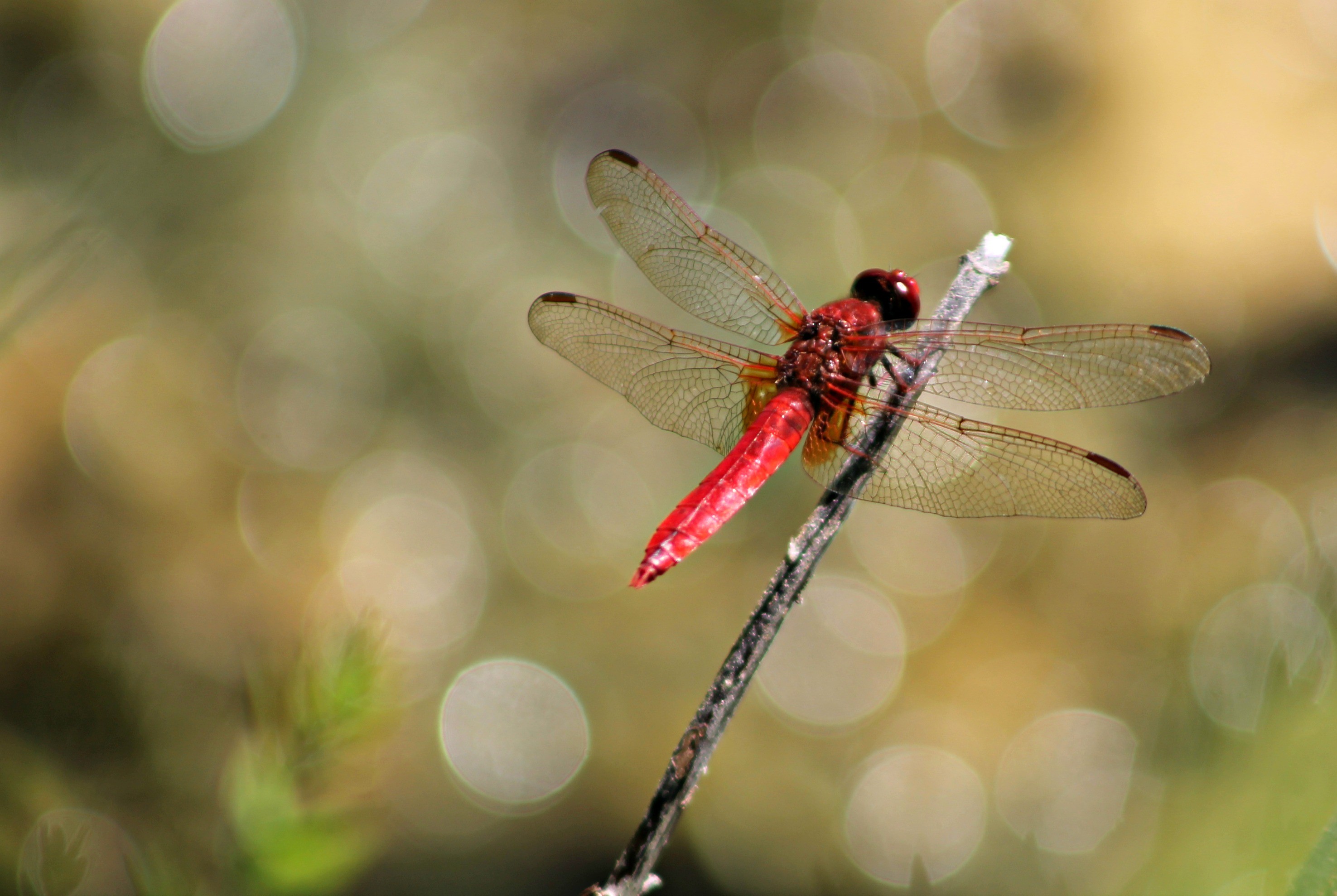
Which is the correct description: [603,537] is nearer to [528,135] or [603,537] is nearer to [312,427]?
[312,427]

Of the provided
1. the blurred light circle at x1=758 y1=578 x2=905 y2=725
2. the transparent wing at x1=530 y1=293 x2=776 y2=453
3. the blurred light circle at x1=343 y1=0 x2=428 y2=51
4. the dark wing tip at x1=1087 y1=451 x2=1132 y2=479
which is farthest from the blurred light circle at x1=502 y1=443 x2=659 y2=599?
the blurred light circle at x1=343 y1=0 x2=428 y2=51

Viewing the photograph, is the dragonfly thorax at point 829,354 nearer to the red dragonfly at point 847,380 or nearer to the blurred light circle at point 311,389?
the red dragonfly at point 847,380

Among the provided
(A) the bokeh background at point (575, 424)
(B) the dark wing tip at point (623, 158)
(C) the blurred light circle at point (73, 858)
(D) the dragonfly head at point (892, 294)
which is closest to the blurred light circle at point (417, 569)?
(A) the bokeh background at point (575, 424)

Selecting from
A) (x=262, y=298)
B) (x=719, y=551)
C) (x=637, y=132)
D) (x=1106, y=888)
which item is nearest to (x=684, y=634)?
(x=719, y=551)

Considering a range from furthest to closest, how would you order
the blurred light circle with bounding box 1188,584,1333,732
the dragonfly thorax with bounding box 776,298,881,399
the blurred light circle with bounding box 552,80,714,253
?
the blurred light circle with bounding box 552,80,714,253 < the dragonfly thorax with bounding box 776,298,881,399 < the blurred light circle with bounding box 1188,584,1333,732

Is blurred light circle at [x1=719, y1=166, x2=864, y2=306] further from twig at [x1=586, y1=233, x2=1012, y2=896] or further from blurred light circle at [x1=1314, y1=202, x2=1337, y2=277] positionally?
blurred light circle at [x1=1314, y1=202, x2=1337, y2=277]

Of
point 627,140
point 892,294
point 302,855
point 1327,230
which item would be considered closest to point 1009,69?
point 1327,230
